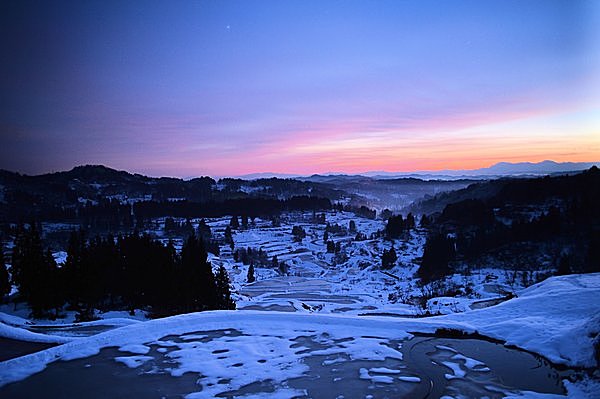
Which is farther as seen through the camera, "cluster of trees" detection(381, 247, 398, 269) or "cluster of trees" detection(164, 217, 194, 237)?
"cluster of trees" detection(164, 217, 194, 237)

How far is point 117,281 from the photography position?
39.3 metres

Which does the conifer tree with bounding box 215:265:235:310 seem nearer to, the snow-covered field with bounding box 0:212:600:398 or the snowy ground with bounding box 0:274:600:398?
the snow-covered field with bounding box 0:212:600:398

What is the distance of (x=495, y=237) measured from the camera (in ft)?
291

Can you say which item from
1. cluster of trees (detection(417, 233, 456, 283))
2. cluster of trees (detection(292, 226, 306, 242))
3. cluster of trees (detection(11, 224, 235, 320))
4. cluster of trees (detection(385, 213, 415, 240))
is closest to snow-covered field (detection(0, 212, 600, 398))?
cluster of trees (detection(11, 224, 235, 320))

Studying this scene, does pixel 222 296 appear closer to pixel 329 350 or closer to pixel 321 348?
pixel 321 348

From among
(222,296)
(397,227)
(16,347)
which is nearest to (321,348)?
(16,347)

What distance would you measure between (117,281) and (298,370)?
3514 cm

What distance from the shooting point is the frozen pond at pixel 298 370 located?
9719 millimetres

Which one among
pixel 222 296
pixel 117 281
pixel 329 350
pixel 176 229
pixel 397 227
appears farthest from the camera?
pixel 176 229

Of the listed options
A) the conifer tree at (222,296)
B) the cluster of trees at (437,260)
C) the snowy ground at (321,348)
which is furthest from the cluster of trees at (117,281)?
the cluster of trees at (437,260)

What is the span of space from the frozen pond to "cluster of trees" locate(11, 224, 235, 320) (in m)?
25.0

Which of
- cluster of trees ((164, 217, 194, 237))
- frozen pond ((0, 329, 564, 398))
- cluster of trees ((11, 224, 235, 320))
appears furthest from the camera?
cluster of trees ((164, 217, 194, 237))

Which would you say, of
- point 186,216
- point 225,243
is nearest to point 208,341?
point 225,243

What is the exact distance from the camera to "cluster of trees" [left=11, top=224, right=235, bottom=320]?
35.2 metres
